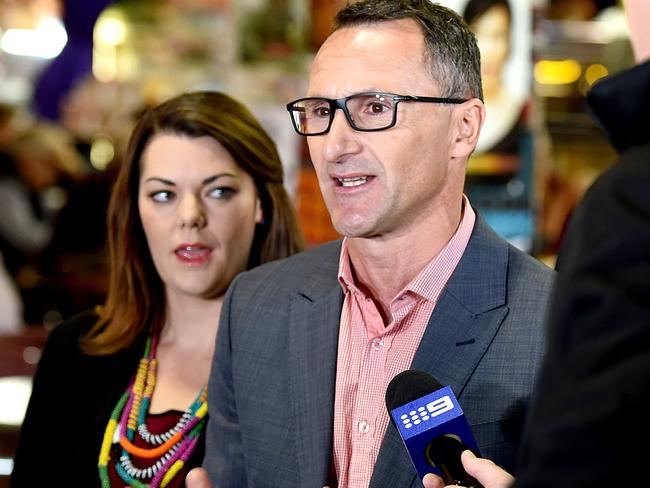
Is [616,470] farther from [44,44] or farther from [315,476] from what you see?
[44,44]

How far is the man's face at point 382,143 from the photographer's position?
5.85ft

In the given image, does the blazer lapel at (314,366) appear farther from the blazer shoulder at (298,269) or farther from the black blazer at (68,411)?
the black blazer at (68,411)

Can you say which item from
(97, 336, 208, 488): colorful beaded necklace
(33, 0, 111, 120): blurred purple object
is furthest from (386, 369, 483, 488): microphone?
(33, 0, 111, 120): blurred purple object

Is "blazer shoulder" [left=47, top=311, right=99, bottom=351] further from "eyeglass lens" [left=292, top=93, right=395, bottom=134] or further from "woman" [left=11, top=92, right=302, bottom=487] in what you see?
"eyeglass lens" [left=292, top=93, right=395, bottom=134]

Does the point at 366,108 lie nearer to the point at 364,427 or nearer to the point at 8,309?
the point at 364,427

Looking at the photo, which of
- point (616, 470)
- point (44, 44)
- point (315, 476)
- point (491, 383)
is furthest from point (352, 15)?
point (44, 44)

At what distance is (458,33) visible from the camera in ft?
6.19

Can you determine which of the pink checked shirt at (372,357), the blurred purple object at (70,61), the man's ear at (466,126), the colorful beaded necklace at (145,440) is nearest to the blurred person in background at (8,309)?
the blurred purple object at (70,61)

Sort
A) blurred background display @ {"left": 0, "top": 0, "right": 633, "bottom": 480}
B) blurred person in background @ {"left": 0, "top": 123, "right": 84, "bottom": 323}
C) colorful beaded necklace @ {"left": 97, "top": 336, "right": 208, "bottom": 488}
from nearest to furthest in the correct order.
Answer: colorful beaded necklace @ {"left": 97, "top": 336, "right": 208, "bottom": 488}, blurred background display @ {"left": 0, "top": 0, "right": 633, "bottom": 480}, blurred person in background @ {"left": 0, "top": 123, "right": 84, "bottom": 323}

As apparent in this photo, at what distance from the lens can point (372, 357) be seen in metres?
1.82

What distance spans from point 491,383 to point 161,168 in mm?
1103

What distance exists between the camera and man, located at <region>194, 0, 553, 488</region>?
5.69 feet

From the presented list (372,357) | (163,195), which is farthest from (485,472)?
(163,195)

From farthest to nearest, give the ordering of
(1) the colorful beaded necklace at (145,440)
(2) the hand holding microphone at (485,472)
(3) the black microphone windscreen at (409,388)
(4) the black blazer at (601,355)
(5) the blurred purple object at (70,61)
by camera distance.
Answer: (5) the blurred purple object at (70,61), (1) the colorful beaded necklace at (145,440), (3) the black microphone windscreen at (409,388), (2) the hand holding microphone at (485,472), (4) the black blazer at (601,355)
